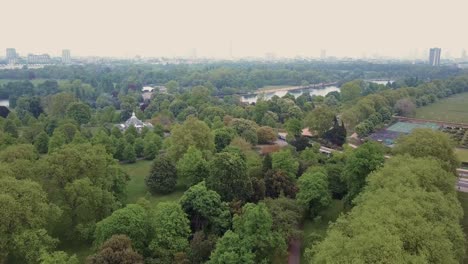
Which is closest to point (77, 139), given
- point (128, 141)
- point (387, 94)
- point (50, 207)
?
point (128, 141)

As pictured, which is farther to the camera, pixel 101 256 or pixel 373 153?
pixel 373 153

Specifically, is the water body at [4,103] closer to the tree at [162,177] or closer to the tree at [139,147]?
the tree at [139,147]

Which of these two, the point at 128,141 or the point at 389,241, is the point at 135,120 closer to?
the point at 128,141

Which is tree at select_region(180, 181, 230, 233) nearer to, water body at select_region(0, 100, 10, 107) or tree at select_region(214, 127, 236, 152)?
tree at select_region(214, 127, 236, 152)

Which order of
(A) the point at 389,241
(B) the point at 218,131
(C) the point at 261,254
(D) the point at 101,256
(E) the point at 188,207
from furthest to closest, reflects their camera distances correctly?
(B) the point at 218,131
(E) the point at 188,207
(C) the point at 261,254
(D) the point at 101,256
(A) the point at 389,241

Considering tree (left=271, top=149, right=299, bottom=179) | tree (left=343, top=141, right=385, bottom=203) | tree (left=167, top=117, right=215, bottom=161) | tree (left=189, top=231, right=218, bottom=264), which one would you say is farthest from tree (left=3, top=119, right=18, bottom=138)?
tree (left=343, top=141, right=385, bottom=203)

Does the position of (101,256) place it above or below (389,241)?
below
